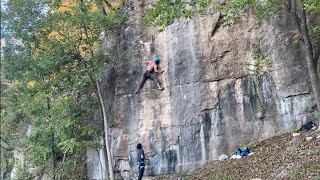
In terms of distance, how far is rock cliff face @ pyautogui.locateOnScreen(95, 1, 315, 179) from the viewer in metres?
12.2

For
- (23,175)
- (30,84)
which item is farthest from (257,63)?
(23,175)

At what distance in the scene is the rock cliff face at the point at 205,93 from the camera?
1223 centimetres

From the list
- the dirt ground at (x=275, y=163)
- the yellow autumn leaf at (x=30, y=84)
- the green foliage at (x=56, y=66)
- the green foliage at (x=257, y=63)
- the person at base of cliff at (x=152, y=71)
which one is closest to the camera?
the dirt ground at (x=275, y=163)

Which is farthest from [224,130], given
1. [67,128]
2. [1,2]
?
[1,2]

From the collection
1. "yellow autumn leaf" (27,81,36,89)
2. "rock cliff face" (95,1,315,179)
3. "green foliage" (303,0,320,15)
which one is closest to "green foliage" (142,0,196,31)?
"green foliage" (303,0,320,15)

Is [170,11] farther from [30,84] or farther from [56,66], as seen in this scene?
[30,84]

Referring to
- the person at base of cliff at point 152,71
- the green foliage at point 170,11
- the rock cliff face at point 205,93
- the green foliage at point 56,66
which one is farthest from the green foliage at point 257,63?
the green foliage at point 56,66

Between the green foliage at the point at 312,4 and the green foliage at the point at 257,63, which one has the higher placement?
the green foliage at the point at 312,4

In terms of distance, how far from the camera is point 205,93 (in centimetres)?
1322

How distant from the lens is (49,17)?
547 inches

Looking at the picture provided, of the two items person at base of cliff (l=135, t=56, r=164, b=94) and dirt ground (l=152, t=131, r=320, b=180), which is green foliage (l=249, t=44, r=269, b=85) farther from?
person at base of cliff (l=135, t=56, r=164, b=94)

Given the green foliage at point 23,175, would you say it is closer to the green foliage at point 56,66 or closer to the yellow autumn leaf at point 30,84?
the green foliage at point 56,66

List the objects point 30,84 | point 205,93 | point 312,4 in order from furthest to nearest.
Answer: point 30,84 → point 205,93 → point 312,4

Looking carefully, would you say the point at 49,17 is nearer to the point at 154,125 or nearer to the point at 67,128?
the point at 67,128
